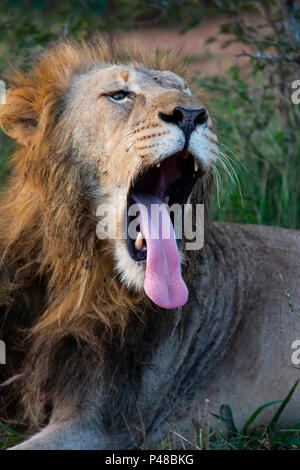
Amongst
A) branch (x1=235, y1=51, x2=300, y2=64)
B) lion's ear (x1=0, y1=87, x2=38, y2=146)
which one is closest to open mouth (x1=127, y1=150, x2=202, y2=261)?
lion's ear (x1=0, y1=87, x2=38, y2=146)

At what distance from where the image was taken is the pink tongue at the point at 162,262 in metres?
2.97

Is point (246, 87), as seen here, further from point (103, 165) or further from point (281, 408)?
point (281, 408)

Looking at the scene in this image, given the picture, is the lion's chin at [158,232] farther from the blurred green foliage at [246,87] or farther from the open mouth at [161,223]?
the blurred green foliage at [246,87]

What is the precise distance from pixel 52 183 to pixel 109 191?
0.23 metres

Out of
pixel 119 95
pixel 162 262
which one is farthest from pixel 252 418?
pixel 119 95

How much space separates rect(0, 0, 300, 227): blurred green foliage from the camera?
17.0ft

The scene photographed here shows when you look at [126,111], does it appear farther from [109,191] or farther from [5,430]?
[5,430]

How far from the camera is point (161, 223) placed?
309 cm

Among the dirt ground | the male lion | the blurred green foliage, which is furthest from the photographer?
the dirt ground

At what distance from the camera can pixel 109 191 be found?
10.2ft

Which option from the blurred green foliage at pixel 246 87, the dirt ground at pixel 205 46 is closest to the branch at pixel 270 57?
the blurred green foliage at pixel 246 87

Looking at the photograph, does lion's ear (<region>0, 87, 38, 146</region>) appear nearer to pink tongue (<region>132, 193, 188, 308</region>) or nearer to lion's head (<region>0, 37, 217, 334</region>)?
lion's head (<region>0, 37, 217, 334</region>)

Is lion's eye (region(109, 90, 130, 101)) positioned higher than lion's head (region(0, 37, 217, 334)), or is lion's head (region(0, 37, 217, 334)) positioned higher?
lion's eye (region(109, 90, 130, 101))
